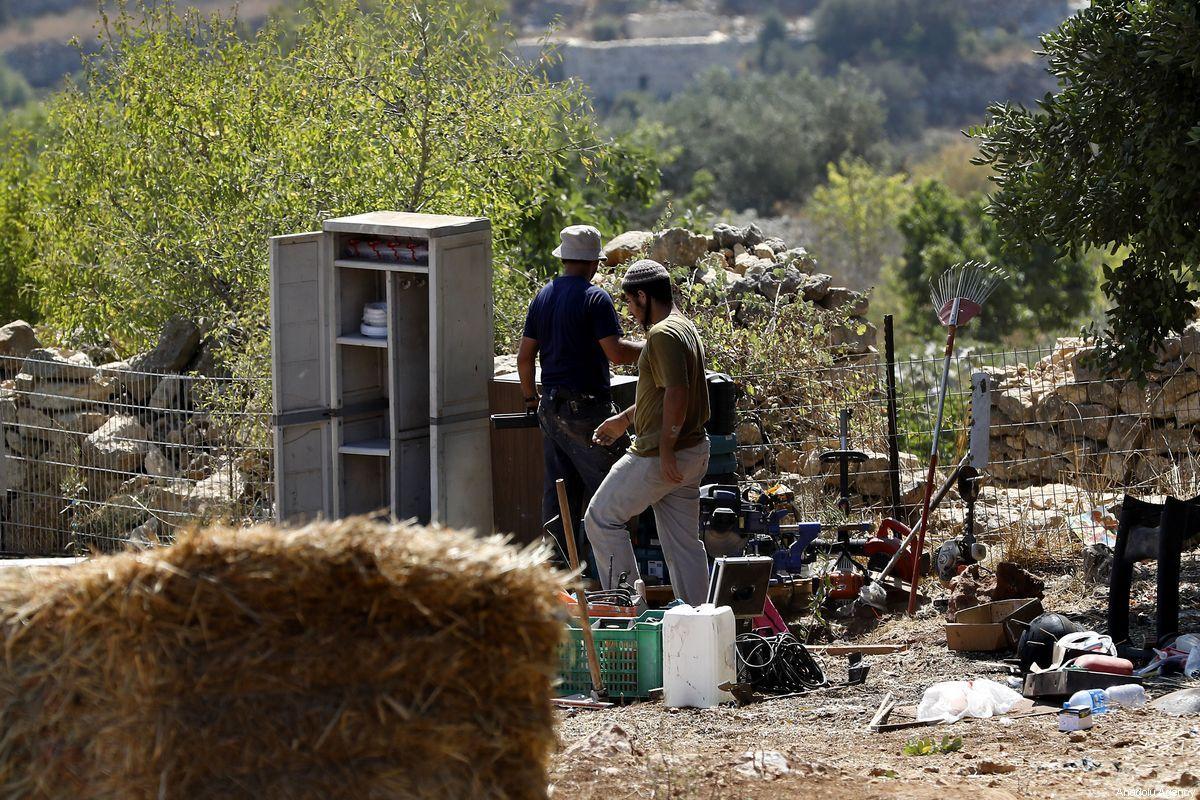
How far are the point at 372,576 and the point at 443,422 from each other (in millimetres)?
5043

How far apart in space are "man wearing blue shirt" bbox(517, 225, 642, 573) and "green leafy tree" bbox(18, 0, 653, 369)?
412 centimetres

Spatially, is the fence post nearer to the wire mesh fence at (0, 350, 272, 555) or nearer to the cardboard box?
the cardboard box

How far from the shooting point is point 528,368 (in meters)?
8.66

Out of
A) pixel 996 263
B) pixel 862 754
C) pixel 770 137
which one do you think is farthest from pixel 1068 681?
pixel 770 137

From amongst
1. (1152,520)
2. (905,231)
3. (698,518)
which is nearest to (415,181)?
(698,518)

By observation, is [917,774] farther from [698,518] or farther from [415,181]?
[415,181]

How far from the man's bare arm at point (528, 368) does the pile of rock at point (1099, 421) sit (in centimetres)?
470

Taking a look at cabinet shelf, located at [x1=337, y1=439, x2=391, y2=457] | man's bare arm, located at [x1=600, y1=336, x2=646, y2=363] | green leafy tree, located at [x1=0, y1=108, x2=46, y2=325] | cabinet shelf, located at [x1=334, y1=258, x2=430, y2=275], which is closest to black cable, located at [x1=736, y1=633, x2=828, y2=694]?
man's bare arm, located at [x1=600, y1=336, x2=646, y2=363]

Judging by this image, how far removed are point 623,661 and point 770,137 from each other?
73.8m

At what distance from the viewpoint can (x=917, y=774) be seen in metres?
5.73

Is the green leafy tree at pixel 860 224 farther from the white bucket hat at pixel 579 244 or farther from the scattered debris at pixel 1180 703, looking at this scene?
the scattered debris at pixel 1180 703

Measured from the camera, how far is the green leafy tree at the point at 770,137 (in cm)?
7638

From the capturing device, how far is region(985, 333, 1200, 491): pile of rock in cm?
1209

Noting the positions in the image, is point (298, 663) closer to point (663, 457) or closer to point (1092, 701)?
point (663, 457)
